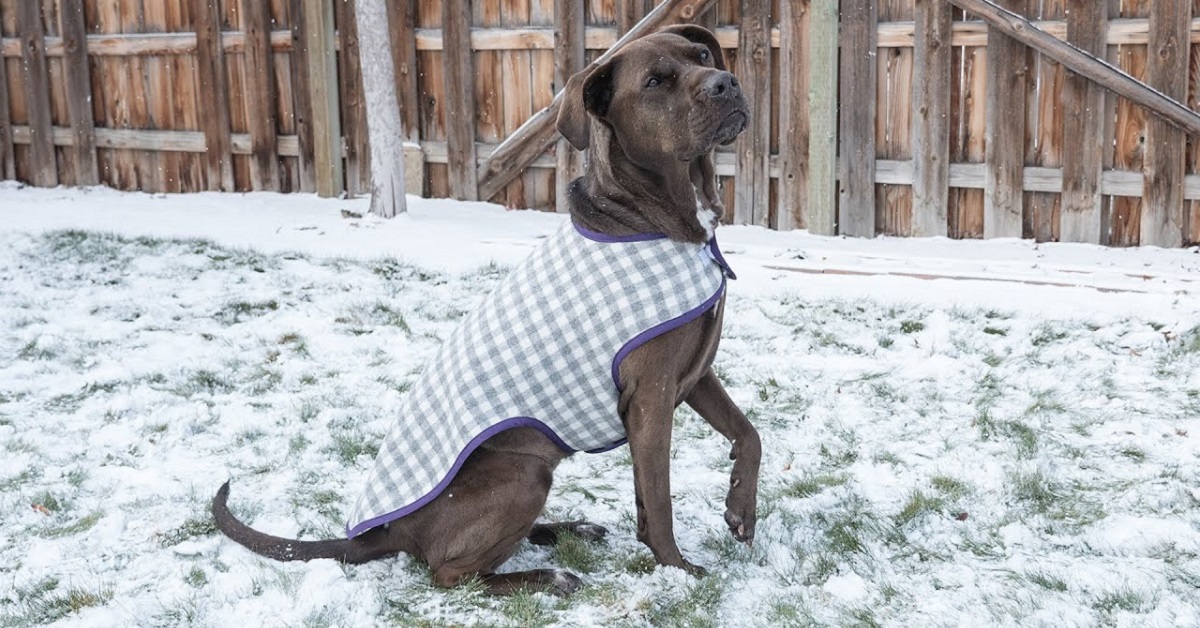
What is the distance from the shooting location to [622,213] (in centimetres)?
319

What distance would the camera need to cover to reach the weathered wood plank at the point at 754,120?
24.4 ft

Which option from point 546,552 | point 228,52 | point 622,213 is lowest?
point 546,552

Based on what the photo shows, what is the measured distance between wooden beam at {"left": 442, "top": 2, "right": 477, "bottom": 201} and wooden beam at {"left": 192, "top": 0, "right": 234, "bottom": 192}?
216cm

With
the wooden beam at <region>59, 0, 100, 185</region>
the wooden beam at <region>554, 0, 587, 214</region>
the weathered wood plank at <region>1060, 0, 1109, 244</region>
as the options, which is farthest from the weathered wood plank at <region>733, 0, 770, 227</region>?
the wooden beam at <region>59, 0, 100, 185</region>

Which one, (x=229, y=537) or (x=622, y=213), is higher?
(x=622, y=213)

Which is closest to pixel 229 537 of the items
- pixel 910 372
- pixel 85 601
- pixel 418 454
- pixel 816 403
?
pixel 85 601

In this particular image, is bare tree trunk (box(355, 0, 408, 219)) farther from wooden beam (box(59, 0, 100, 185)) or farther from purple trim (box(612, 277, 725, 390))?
purple trim (box(612, 277, 725, 390))

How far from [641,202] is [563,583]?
105cm

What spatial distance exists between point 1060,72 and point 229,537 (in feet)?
17.8

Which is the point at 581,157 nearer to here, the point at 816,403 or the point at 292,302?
the point at 292,302

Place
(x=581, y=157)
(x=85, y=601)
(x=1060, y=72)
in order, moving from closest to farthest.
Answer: (x=85, y=601) < (x=1060, y=72) < (x=581, y=157)

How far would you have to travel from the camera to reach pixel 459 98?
8.58 metres

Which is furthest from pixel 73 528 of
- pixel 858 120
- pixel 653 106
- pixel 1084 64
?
pixel 1084 64

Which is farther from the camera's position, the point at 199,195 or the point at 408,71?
the point at 199,195
